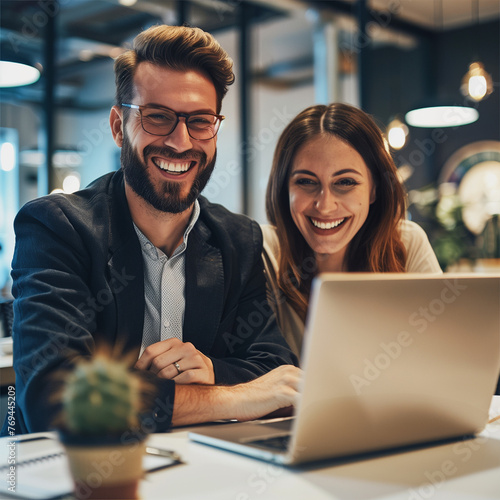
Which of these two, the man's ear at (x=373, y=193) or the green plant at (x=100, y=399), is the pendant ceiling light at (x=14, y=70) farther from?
the green plant at (x=100, y=399)

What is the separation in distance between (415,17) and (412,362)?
676 cm

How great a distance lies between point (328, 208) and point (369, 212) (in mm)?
258

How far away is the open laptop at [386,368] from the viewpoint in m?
0.89

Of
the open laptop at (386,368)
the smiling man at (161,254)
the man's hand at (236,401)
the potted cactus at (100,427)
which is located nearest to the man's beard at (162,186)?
the smiling man at (161,254)

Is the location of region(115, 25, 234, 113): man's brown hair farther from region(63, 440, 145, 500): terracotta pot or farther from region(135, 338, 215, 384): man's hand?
region(63, 440, 145, 500): terracotta pot

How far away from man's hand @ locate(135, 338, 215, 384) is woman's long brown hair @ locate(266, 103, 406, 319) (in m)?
0.61

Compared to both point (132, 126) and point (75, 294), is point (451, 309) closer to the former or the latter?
point (75, 294)

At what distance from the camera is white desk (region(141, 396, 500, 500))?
2.81 ft

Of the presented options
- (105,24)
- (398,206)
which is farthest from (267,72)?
(398,206)

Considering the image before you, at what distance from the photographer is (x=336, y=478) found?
3.04 ft

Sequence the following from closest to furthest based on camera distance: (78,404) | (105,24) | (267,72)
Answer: (78,404), (105,24), (267,72)

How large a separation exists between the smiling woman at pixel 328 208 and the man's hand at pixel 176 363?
613 mm

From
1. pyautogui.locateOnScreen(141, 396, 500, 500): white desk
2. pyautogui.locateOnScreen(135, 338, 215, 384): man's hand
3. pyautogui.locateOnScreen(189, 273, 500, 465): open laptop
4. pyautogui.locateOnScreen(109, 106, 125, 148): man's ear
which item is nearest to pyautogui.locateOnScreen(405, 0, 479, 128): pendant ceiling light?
pyautogui.locateOnScreen(109, 106, 125, 148): man's ear

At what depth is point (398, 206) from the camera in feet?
6.76
